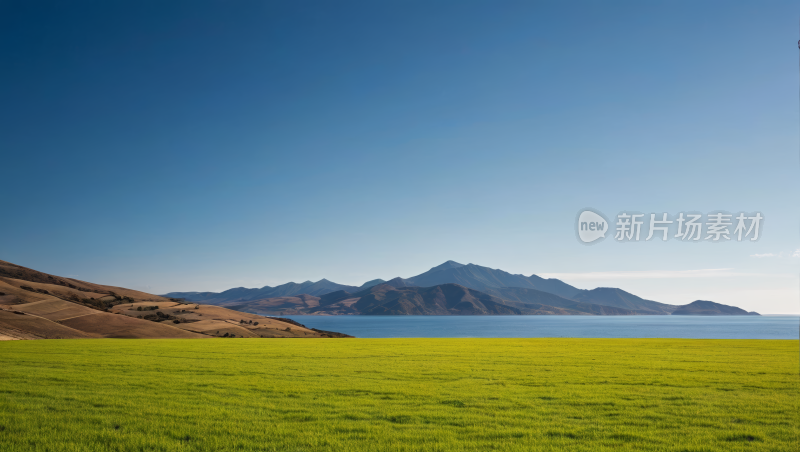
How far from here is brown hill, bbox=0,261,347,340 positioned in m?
52.5

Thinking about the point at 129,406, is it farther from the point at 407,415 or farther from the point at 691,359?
the point at 691,359

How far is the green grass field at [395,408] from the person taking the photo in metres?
7.98

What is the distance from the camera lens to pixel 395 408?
10.6 metres

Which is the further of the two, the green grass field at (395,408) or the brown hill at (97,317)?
the brown hill at (97,317)

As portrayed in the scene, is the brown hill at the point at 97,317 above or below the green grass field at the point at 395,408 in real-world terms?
below

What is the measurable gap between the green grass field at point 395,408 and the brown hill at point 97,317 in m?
48.1

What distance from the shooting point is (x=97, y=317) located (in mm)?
65188

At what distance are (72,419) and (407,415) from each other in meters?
7.92

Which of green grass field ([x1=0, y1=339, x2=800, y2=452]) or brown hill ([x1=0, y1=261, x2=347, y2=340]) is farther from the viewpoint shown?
brown hill ([x1=0, y1=261, x2=347, y2=340])

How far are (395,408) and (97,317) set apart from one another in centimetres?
7450

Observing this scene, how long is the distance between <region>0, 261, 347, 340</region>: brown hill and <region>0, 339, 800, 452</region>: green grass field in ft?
158

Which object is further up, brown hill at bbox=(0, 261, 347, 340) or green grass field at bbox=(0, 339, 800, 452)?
green grass field at bbox=(0, 339, 800, 452)

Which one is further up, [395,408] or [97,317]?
[395,408]

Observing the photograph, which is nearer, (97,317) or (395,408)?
(395,408)
